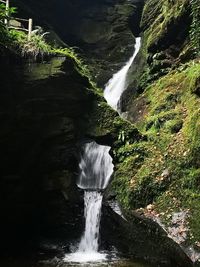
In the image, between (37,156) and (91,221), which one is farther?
(37,156)

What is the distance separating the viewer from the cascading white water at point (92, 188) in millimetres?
11420

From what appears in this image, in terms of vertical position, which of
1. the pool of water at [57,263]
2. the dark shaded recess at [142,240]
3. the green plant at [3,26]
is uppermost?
the green plant at [3,26]

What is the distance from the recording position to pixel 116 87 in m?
19.6

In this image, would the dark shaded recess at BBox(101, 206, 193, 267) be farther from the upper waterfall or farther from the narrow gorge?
the upper waterfall

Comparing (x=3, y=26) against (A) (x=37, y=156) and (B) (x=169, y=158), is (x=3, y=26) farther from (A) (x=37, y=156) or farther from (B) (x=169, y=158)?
(B) (x=169, y=158)

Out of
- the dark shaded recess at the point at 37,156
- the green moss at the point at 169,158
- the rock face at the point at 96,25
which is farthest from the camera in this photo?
the rock face at the point at 96,25

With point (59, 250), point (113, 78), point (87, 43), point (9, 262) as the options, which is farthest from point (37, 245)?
point (87, 43)

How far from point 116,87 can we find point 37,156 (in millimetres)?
7346

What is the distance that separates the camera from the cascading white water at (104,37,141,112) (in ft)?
61.2

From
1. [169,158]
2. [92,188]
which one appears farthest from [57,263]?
[169,158]

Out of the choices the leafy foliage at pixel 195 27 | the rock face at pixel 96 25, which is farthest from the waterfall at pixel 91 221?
the rock face at pixel 96 25

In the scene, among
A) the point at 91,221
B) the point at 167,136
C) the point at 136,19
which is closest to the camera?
the point at 91,221

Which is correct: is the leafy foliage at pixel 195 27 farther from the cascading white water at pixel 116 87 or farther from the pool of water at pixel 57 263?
the pool of water at pixel 57 263

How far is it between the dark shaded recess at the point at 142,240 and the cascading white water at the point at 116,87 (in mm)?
7459
